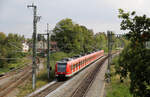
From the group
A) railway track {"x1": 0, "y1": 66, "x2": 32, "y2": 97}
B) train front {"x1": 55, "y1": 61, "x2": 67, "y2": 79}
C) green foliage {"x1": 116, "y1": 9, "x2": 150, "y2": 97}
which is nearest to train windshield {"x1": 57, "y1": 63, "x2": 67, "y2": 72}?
train front {"x1": 55, "y1": 61, "x2": 67, "y2": 79}

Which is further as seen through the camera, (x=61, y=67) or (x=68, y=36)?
(x=68, y=36)

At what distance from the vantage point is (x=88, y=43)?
7956cm

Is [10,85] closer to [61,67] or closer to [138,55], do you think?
[61,67]

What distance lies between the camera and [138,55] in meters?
5.80

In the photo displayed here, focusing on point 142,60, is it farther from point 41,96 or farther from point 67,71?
point 67,71

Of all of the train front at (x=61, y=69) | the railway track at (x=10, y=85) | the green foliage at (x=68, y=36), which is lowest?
the railway track at (x=10, y=85)

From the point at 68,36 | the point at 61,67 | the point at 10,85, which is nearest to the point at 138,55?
the point at 61,67

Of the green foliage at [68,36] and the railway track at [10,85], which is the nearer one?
the railway track at [10,85]

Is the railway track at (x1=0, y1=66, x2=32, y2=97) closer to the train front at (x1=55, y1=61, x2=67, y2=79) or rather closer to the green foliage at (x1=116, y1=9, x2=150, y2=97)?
the train front at (x1=55, y1=61, x2=67, y2=79)

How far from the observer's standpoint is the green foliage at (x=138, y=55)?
223 inches

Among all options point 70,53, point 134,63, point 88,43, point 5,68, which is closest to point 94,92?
point 134,63

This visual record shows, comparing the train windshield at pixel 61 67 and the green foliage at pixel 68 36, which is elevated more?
the green foliage at pixel 68 36

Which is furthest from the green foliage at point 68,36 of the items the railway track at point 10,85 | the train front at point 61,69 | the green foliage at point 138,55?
the green foliage at point 138,55

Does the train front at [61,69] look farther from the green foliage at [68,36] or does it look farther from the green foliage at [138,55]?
the green foliage at [68,36]
